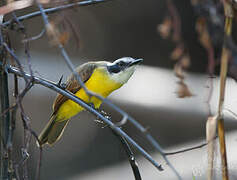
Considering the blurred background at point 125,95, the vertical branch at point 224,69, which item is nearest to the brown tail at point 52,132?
the blurred background at point 125,95

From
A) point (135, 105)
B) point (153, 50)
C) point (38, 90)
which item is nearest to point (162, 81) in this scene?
point (135, 105)

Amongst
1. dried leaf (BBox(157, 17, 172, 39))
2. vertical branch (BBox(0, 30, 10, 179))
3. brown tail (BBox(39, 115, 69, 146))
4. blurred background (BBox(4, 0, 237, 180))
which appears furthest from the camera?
blurred background (BBox(4, 0, 237, 180))

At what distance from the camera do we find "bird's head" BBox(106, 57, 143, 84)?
1.51 m

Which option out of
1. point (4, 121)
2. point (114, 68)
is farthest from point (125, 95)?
point (4, 121)

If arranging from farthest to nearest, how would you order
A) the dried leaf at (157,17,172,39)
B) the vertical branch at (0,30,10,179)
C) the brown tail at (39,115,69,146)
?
the brown tail at (39,115,69,146), the vertical branch at (0,30,10,179), the dried leaf at (157,17,172,39)

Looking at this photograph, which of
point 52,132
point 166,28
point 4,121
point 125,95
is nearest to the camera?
point 166,28

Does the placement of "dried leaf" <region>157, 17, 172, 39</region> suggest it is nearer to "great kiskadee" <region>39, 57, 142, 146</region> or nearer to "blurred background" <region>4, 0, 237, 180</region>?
"great kiskadee" <region>39, 57, 142, 146</region>

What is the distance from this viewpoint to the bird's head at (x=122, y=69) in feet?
4.96

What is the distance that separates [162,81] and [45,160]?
130 cm

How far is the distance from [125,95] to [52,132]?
1307 millimetres

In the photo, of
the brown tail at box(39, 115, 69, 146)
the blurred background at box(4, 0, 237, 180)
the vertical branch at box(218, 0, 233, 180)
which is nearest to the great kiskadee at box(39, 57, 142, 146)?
the brown tail at box(39, 115, 69, 146)

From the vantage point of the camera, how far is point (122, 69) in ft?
5.10

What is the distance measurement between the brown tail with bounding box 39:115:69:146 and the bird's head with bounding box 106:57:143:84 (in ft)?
0.91

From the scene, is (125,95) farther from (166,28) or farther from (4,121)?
(166,28)
